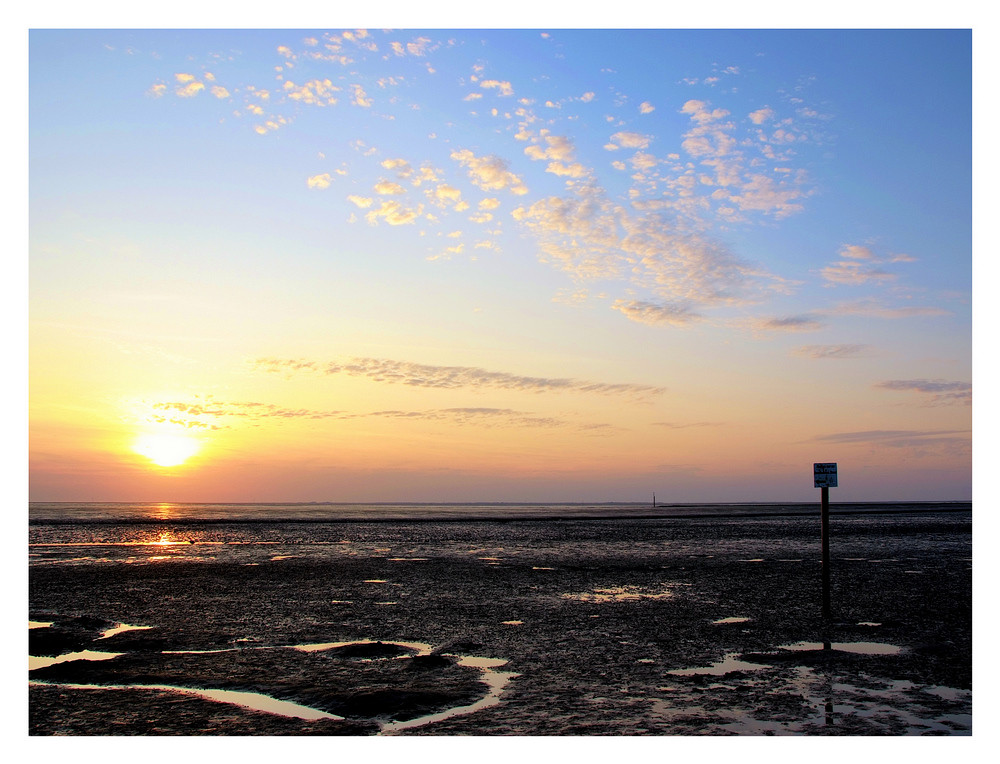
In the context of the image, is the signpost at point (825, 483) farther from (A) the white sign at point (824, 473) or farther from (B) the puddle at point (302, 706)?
(B) the puddle at point (302, 706)

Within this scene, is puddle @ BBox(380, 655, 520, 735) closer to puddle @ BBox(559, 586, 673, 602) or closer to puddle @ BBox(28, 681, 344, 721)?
puddle @ BBox(28, 681, 344, 721)

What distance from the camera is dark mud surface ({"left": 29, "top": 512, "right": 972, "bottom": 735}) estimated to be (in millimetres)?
8258

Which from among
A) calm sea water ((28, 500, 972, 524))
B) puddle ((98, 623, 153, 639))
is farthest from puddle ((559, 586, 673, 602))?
calm sea water ((28, 500, 972, 524))

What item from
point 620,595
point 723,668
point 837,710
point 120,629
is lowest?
point 620,595

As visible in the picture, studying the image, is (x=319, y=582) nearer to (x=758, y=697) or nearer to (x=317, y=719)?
(x=317, y=719)

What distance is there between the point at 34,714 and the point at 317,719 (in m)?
3.29

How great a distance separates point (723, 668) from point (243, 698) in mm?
6475

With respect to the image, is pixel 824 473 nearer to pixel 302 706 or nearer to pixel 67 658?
pixel 302 706

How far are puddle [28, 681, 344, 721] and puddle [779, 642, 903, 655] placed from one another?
7452 mm

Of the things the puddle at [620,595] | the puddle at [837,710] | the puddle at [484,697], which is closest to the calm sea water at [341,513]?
the puddle at [620,595]

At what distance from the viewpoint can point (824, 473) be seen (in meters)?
15.3

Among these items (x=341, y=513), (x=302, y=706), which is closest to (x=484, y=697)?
(x=302, y=706)

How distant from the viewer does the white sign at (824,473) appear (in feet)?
49.9

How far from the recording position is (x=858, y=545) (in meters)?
33.3
